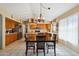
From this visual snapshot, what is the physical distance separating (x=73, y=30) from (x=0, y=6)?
155 inches

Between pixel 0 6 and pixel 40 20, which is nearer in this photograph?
pixel 0 6

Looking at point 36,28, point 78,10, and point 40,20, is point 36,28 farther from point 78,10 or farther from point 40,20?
point 78,10

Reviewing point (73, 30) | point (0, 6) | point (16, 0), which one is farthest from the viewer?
point (73, 30)

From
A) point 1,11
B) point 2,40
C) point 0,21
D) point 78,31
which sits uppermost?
point 1,11

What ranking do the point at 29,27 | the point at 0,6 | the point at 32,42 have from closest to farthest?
the point at 32,42 < the point at 0,6 < the point at 29,27

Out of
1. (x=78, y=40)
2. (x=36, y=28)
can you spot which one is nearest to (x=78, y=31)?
(x=78, y=40)

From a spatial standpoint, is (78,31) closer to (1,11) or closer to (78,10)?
(78,10)

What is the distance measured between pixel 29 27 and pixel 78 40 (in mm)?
9209

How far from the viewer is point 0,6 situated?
7352 millimetres

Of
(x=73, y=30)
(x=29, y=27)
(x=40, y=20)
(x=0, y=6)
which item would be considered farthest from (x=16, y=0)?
(x=29, y=27)

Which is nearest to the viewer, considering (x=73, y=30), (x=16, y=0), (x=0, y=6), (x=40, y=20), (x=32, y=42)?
(x=16, y=0)

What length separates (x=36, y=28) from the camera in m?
15.7

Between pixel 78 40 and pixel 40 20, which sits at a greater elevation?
pixel 40 20

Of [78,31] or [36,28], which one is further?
[36,28]
